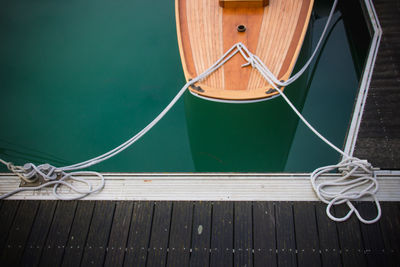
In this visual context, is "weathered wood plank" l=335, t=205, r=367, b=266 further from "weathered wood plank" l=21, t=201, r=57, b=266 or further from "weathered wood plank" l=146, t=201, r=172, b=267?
"weathered wood plank" l=21, t=201, r=57, b=266

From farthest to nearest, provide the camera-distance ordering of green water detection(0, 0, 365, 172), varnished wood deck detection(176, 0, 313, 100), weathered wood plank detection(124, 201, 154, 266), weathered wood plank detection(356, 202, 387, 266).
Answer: green water detection(0, 0, 365, 172)
varnished wood deck detection(176, 0, 313, 100)
weathered wood plank detection(124, 201, 154, 266)
weathered wood plank detection(356, 202, 387, 266)

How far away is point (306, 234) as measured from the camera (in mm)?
2582

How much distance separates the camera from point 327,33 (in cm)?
569

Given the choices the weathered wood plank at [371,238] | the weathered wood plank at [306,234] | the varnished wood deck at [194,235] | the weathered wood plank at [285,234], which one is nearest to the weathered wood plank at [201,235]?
the varnished wood deck at [194,235]

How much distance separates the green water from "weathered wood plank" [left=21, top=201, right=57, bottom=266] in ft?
4.59

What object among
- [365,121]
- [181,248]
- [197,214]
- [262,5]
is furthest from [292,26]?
[181,248]

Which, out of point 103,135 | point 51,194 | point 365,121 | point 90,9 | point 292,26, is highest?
point 90,9

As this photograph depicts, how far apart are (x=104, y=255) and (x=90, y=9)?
553 centimetres

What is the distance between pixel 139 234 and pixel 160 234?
184 mm

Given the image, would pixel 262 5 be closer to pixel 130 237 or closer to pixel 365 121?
pixel 365 121

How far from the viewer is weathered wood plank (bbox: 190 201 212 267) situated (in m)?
2.51

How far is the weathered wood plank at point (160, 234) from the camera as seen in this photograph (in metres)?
2.53

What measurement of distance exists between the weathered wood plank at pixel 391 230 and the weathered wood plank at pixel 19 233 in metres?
3.03

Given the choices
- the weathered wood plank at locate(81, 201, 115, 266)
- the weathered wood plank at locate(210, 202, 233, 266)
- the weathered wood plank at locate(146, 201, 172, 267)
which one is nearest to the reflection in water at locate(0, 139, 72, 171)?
the weathered wood plank at locate(81, 201, 115, 266)
